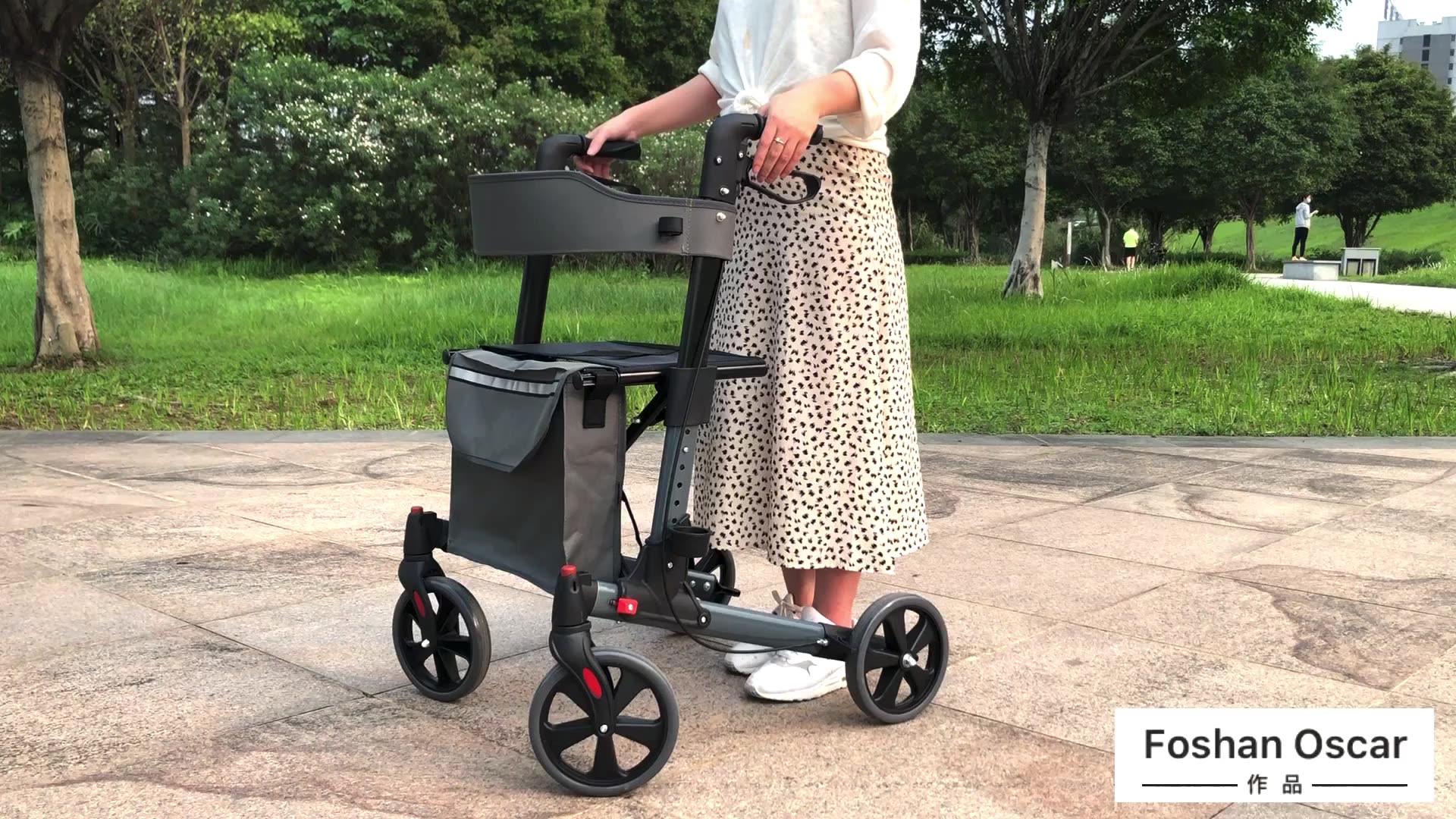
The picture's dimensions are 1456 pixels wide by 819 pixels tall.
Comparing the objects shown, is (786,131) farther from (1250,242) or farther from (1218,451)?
(1250,242)

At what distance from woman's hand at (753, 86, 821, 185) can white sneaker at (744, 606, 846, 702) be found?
35.1 inches

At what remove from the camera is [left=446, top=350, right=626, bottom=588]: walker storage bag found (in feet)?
7.07

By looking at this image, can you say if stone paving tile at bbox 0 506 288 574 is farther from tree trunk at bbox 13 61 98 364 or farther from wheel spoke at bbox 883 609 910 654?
tree trunk at bbox 13 61 98 364

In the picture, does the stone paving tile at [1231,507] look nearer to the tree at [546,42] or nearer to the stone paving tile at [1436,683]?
the stone paving tile at [1436,683]

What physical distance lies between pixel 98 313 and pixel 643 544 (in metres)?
11.9

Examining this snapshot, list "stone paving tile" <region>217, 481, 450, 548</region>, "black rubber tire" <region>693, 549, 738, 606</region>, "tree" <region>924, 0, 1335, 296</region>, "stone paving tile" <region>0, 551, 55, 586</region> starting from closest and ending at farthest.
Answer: "black rubber tire" <region>693, 549, 738, 606</region>
"stone paving tile" <region>0, 551, 55, 586</region>
"stone paving tile" <region>217, 481, 450, 548</region>
"tree" <region>924, 0, 1335, 296</region>

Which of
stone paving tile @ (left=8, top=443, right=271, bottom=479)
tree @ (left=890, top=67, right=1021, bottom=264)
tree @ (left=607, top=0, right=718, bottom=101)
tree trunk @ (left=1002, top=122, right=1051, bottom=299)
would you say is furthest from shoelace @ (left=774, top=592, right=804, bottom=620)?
tree @ (left=890, top=67, right=1021, bottom=264)

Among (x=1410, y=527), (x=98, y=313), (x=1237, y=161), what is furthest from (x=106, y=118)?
(x=1410, y=527)

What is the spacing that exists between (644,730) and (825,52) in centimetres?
127

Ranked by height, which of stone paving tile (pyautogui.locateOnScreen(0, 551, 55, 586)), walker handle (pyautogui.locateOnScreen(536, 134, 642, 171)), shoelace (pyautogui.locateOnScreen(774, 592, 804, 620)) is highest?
walker handle (pyautogui.locateOnScreen(536, 134, 642, 171))

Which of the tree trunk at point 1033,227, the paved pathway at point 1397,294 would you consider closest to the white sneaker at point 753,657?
the paved pathway at point 1397,294

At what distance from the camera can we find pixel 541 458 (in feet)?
7.27

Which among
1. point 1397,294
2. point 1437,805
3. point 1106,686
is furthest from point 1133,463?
point 1397,294

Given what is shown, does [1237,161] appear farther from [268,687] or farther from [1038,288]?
[268,687]
